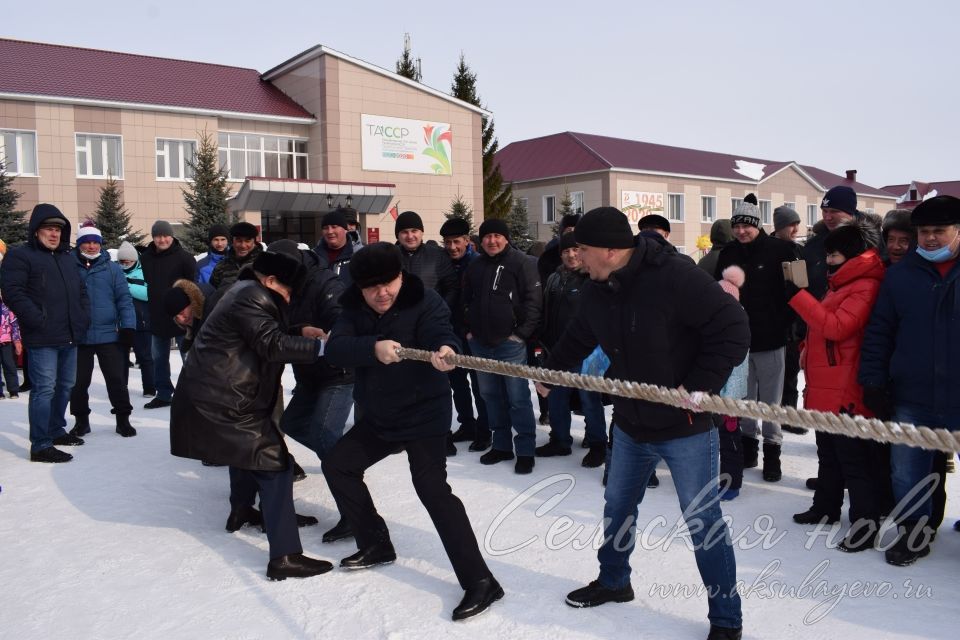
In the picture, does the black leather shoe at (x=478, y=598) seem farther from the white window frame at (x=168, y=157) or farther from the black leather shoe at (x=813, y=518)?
the white window frame at (x=168, y=157)

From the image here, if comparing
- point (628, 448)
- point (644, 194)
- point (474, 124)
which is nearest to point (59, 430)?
point (628, 448)

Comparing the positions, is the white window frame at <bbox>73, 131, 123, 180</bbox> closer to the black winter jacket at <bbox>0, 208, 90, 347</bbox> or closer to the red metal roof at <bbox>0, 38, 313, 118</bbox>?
the red metal roof at <bbox>0, 38, 313, 118</bbox>

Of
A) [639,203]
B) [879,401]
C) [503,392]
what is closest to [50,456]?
[503,392]

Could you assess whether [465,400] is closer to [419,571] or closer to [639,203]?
[419,571]

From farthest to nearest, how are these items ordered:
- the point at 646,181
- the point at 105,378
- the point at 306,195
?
the point at 646,181 < the point at 306,195 < the point at 105,378

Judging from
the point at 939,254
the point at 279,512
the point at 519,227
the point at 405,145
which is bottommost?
the point at 279,512

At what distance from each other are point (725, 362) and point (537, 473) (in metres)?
2.92

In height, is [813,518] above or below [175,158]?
below

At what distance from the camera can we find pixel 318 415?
466cm

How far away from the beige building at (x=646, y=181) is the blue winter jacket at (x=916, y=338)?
3465 centimetres

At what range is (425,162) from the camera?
32.0 metres

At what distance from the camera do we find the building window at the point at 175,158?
27.5 m

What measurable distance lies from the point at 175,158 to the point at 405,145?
929cm

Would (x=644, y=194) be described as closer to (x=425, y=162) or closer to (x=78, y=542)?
(x=425, y=162)
